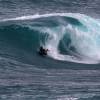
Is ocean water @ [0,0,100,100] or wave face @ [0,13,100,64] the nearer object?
ocean water @ [0,0,100,100]

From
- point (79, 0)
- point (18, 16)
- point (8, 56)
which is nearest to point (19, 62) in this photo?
point (8, 56)

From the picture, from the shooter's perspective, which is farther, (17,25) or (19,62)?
(17,25)

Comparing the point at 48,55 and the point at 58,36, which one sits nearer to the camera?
the point at 48,55

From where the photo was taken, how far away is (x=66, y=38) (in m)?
23.0

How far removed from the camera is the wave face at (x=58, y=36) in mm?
21141

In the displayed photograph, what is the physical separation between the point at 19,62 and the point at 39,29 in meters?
5.05

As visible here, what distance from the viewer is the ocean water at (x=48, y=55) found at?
41.6ft

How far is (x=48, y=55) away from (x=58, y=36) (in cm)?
299

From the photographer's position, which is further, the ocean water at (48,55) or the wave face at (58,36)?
the wave face at (58,36)

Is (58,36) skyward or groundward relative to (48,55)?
skyward

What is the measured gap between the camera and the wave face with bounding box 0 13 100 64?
69.4 ft

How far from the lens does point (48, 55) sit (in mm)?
19984

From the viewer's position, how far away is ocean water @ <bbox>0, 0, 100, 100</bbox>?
500 inches

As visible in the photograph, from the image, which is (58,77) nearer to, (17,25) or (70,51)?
(70,51)
